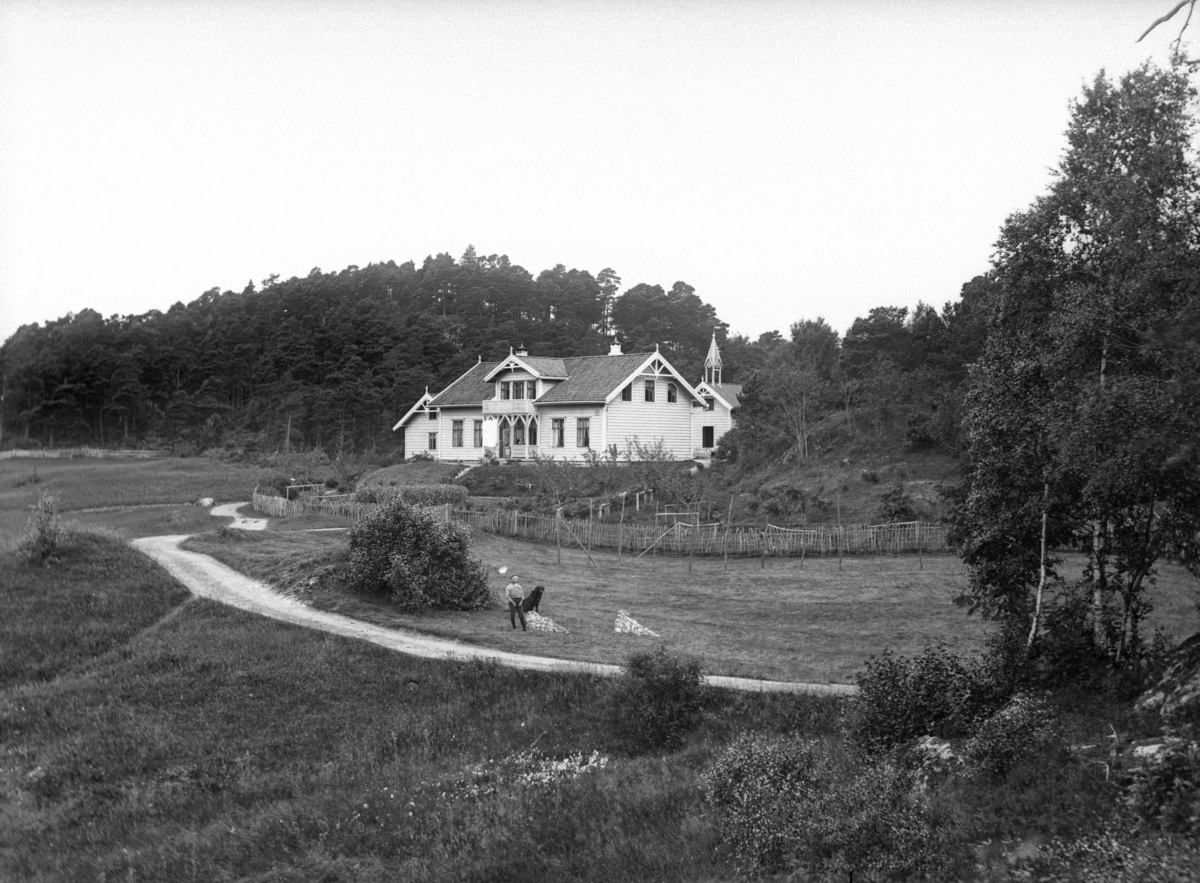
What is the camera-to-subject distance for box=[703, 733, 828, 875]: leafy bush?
10.7 m

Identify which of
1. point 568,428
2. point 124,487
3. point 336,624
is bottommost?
point 336,624

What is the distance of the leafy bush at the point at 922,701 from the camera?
13180 millimetres

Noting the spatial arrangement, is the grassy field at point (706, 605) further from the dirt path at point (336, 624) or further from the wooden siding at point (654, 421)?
the wooden siding at point (654, 421)

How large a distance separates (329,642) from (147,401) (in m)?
59.2

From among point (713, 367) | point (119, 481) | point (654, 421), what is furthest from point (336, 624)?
point (713, 367)

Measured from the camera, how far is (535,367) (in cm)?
5800

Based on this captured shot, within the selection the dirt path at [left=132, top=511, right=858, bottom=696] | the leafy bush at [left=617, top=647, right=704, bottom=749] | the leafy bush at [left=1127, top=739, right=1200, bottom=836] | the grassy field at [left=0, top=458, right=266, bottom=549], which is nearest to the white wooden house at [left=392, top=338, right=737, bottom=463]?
the grassy field at [left=0, top=458, right=266, bottom=549]

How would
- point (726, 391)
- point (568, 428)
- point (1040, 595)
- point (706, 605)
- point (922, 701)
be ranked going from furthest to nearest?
point (726, 391) < point (568, 428) < point (706, 605) < point (1040, 595) < point (922, 701)

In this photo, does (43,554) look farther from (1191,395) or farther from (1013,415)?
(1191,395)

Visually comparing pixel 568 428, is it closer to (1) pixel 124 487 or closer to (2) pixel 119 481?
(1) pixel 124 487

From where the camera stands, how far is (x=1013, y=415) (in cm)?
1384

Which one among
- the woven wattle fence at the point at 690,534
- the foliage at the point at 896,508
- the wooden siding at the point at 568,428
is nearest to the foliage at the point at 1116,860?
the woven wattle fence at the point at 690,534

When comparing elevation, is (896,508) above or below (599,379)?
below

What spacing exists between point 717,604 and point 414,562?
8.84m
